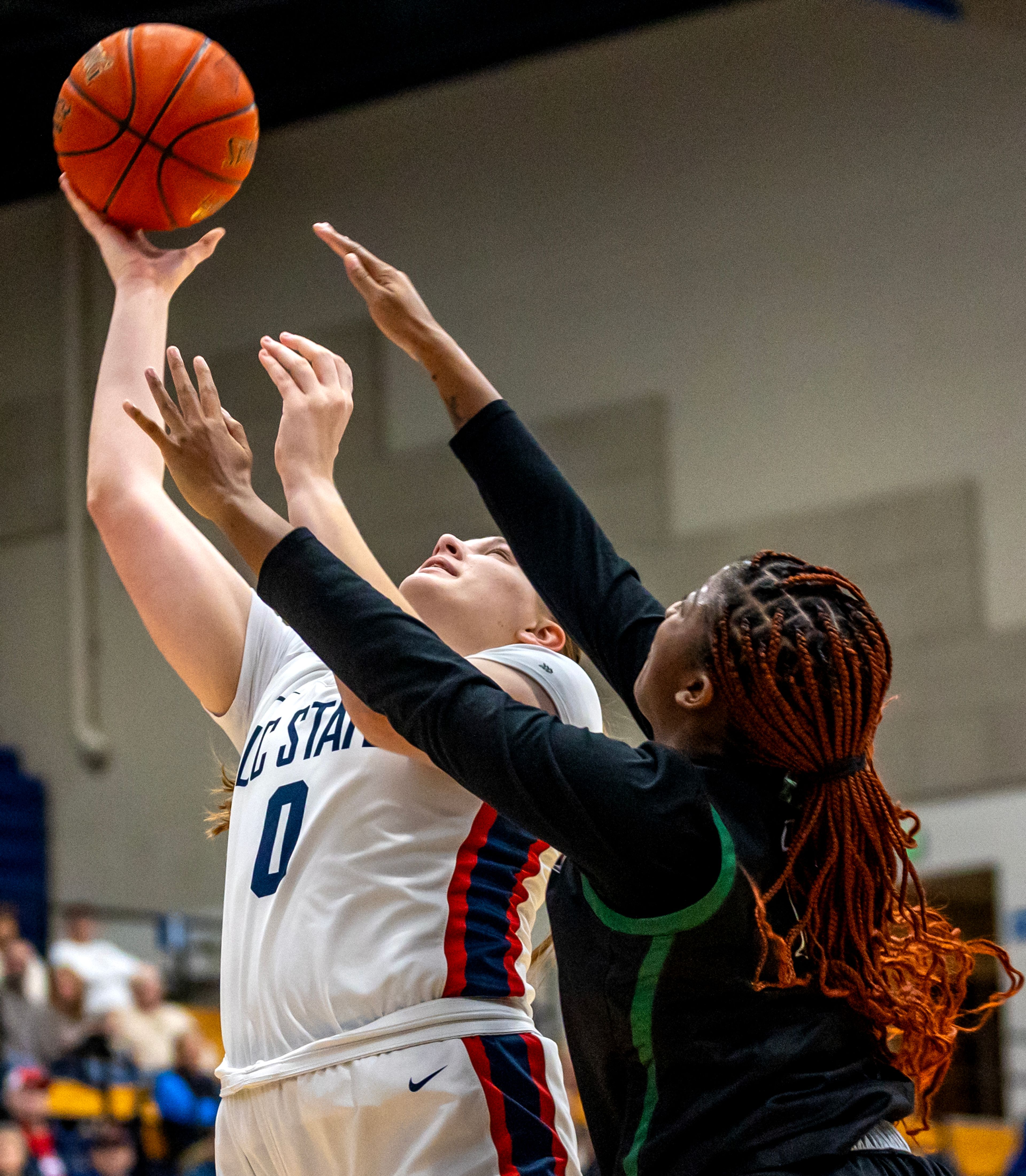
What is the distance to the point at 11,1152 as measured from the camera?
25.0ft

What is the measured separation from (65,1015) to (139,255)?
8.73 meters

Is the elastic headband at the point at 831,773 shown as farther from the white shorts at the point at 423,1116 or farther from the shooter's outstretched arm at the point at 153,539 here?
the shooter's outstretched arm at the point at 153,539

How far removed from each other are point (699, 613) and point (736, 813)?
265 millimetres

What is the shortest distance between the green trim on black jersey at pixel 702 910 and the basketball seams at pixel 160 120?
6.26 ft

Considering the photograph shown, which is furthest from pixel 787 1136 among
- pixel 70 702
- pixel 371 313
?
pixel 70 702

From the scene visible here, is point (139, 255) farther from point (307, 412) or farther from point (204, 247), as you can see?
point (307, 412)

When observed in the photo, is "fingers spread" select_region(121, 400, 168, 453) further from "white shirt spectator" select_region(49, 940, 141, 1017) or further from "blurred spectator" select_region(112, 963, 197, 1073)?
"white shirt spectator" select_region(49, 940, 141, 1017)

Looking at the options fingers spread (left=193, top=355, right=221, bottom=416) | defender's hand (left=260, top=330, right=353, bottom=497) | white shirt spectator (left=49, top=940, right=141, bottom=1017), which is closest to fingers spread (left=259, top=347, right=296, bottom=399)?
defender's hand (left=260, top=330, right=353, bottom=497)

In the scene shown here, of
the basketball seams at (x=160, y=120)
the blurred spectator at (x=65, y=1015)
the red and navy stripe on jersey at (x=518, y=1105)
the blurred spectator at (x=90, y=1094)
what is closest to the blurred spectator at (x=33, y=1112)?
the blurred spectator at (x=90, y=1094)

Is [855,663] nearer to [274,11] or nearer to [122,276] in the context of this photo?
[122,276]

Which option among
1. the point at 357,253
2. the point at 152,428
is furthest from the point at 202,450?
the point at 357,253

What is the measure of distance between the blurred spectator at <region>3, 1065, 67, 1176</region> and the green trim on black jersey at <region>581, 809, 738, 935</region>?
7.21m

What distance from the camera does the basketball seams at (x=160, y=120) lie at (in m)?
3.19

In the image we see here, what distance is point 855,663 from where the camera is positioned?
6.58 feet
